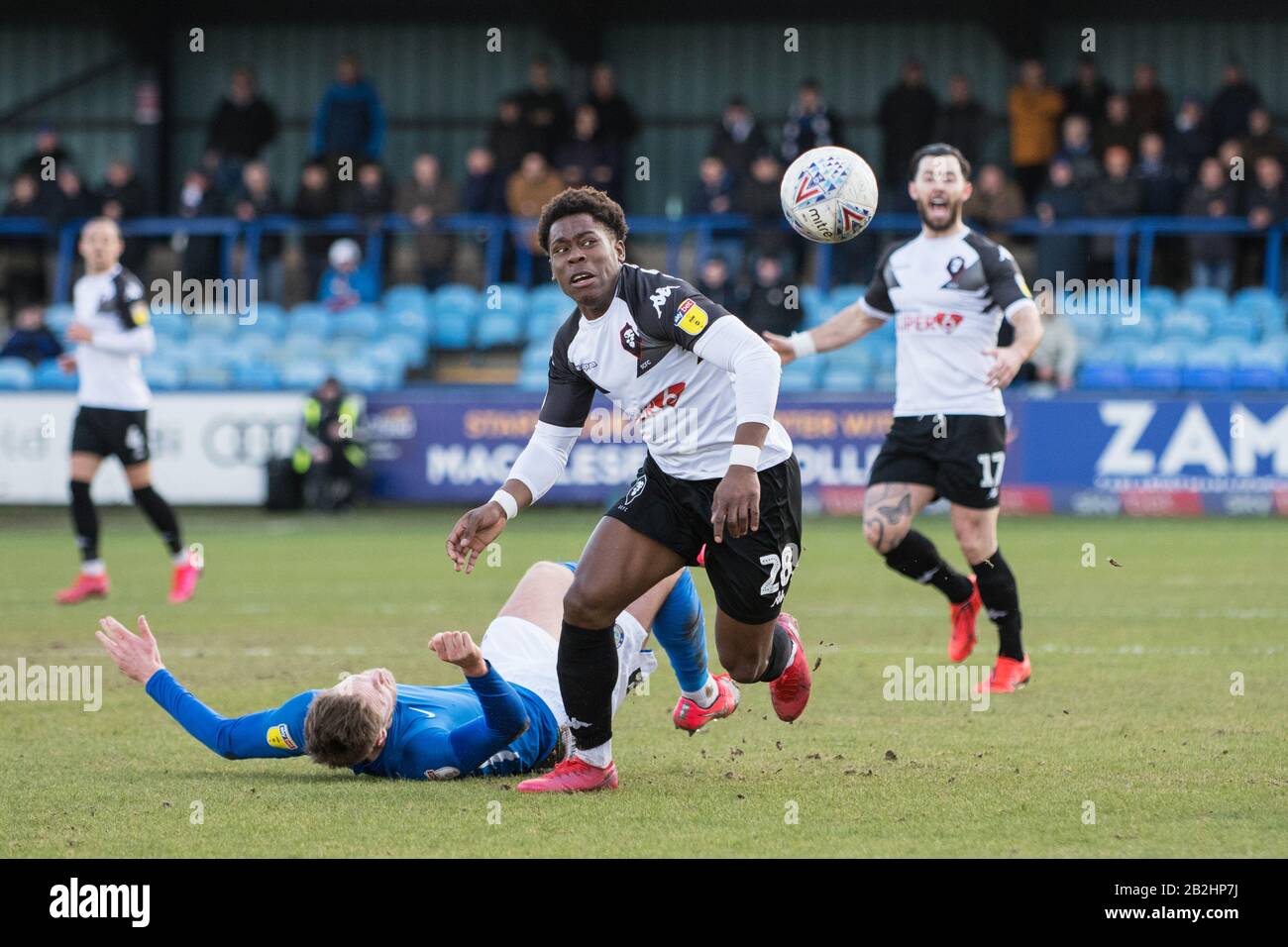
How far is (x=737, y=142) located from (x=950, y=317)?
13.4m

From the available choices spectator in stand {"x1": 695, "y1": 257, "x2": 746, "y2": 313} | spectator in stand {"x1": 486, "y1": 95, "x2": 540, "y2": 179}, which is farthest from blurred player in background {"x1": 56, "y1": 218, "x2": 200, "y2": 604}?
spectator in stand {"x1": 486, "y1": 95, "x2": 540, "y2": 179}

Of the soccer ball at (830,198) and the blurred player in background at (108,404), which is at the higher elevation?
the soccer ball at (830,198)

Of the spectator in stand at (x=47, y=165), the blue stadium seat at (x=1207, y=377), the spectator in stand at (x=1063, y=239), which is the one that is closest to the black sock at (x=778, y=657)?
the blue stadium seat at (x=1207, y=377)

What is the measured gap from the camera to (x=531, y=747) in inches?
257

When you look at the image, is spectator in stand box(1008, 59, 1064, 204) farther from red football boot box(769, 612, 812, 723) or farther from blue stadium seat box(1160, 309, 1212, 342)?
red football boot box(769, 612, 812, 723)

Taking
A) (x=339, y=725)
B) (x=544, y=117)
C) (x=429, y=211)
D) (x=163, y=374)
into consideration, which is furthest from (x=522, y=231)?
(x=339, y=725)

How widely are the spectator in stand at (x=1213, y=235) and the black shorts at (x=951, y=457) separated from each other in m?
12.9

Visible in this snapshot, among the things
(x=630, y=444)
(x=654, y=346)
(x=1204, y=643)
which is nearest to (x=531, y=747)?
(x=654, y=346)

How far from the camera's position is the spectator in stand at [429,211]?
22266mm

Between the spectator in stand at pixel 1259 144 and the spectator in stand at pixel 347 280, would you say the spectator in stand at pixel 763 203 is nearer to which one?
the spectator in stand at pixel 347 280

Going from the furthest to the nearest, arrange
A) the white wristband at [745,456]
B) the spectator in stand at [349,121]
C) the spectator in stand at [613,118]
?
the spectator in stand at [349,121] → the spectator in stand at [613,118] → the white wristband at [745,456]

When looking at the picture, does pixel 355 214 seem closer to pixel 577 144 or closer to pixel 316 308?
pixel 316 308

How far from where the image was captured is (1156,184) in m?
21.2

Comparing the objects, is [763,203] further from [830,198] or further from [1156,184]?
[830,198]
